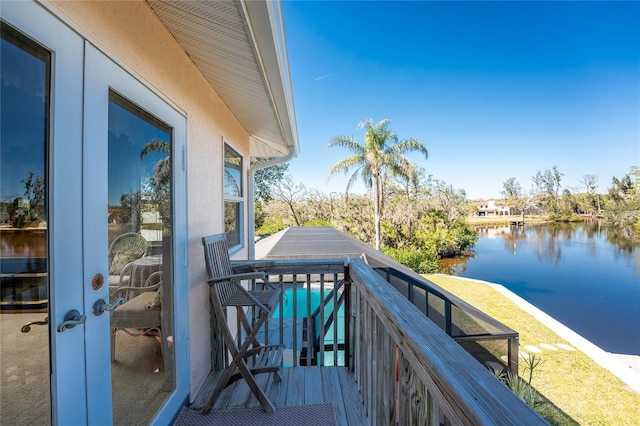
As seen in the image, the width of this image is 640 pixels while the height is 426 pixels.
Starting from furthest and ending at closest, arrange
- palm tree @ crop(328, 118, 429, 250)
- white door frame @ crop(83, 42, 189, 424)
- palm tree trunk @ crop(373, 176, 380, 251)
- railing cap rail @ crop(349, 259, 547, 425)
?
1. palm tree trunk @ crop(373, 176, 380, 251)
2. palm tree @ crop(328, 118, 429, 250)
3. white door frame @ crop(83, 42, 189, 424)
4. railing cap rail @ crop(349, 259, 547, 425)

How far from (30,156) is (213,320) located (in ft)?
6.29

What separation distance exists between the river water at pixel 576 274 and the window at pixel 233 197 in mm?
12689

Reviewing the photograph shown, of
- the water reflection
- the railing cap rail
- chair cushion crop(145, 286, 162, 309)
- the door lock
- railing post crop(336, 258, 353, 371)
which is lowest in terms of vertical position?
the water reflection

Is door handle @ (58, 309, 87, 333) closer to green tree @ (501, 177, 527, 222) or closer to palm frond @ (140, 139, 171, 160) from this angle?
palm frond @ (140, 139, 171, 160)

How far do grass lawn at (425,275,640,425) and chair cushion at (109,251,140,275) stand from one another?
6.36 m

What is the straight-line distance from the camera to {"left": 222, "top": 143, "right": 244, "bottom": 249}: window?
332 cm

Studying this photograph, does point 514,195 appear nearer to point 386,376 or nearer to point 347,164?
point 347,164

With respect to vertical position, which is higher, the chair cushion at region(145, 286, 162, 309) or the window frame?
the window frame

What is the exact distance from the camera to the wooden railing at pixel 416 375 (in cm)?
60

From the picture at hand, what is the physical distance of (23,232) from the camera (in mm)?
904

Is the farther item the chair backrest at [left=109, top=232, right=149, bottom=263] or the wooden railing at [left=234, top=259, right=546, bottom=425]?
the chair backrest at [left=109, top=232, right=149, bottom=263]

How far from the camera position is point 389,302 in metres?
1.29

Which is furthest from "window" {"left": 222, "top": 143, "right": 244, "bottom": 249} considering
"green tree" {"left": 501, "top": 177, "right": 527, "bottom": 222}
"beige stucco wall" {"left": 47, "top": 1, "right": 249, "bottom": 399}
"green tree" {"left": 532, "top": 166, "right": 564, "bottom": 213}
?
"green tree" {"left": 532, "top": 166, "right": 564, "bottom": 213}

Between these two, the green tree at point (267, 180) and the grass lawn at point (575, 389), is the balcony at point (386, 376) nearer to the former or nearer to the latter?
the grass lawn at point (575, 389)
